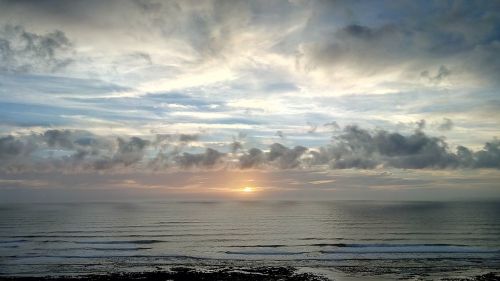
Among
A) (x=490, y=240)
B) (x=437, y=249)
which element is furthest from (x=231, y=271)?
(x=490, y=240)

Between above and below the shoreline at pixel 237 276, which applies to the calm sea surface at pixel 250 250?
below

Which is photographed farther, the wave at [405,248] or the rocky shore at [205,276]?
the wave at [405,248]

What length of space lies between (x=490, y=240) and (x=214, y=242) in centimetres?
5521

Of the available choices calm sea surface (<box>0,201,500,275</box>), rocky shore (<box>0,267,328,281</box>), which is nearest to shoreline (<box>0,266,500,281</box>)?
rocky shore (<box>0,267,328,281</box>)

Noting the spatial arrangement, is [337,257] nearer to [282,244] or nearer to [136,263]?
[282,244]

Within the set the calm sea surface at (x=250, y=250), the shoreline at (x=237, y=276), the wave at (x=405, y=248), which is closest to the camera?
the shoreline at (x=237, y=276)

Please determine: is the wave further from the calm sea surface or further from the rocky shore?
the rocky shore

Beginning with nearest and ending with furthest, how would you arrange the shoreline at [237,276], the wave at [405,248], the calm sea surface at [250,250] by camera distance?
the shoreline at [237,276], the calm sea surface at [250,250], the wave at [405,248]

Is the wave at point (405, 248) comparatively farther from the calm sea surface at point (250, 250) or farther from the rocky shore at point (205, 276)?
the rocky shore at point (205, 276)

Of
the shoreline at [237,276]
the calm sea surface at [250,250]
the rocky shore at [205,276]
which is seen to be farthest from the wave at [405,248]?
the rocky shore at [205,276]

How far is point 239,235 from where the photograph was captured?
86.4 m

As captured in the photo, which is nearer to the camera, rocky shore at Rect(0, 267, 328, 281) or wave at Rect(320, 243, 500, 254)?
rocky shore at Rect(0, 267, 328, 281)

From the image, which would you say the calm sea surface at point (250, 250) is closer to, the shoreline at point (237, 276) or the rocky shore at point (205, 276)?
the shoreline at point (237, 276)

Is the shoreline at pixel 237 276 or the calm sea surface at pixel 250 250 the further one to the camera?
the calm sea surface at pixel 250 250
